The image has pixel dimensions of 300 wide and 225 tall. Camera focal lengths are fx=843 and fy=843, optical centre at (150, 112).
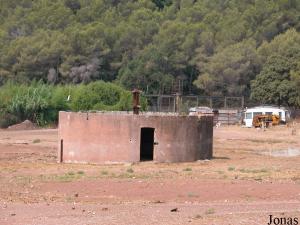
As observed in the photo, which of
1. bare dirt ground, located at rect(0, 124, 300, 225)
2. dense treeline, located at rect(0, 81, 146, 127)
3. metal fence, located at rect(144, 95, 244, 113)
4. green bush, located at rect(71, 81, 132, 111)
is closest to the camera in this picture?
bare dirt ground, located at rect(0, 124, 300, 225)

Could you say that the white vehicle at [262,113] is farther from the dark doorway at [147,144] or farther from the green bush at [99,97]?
the dark doorway at [147,144]

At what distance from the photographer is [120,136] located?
3341 centimetres

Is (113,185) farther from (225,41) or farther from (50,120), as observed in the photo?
(225,41)

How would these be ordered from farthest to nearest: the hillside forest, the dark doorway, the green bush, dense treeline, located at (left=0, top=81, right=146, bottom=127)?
the hillside forest, dense treeline, located at (left=0, top=81, right=146, bottom=127), the green bush, the dark doorway

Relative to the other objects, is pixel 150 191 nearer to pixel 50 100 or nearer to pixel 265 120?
pixel 265 120

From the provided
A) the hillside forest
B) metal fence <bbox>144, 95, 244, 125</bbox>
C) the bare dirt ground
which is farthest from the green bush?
the bare dirt ground

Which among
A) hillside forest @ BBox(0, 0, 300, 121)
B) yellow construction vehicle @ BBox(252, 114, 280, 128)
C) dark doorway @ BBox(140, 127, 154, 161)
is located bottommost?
dark doorway @ BBox(140, 127, 154, 161)

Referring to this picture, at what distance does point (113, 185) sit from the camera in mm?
25547

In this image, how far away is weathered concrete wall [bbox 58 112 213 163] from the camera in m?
33.4

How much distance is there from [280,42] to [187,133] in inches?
2377

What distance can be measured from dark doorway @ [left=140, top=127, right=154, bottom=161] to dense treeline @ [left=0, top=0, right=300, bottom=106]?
49122mm

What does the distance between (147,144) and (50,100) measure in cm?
3737

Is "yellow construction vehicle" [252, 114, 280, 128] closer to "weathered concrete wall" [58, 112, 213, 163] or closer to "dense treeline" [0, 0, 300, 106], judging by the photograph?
"dense treeline" [0, 0, 300, 106]

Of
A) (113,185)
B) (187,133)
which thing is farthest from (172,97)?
(113,185)
